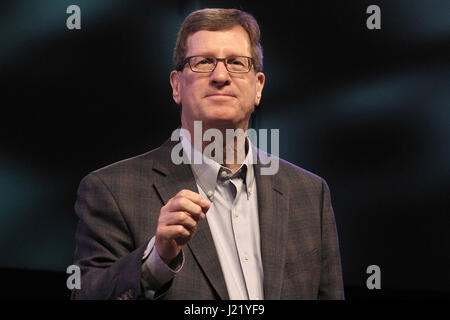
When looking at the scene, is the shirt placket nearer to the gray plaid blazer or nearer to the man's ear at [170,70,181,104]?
the gray plaid blazer

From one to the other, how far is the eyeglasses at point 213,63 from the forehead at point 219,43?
0.02 m

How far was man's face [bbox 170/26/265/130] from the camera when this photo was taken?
170 cm

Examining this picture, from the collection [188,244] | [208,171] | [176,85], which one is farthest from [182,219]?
[176,85]

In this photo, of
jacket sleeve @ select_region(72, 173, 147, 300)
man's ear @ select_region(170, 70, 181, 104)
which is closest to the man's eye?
man's ear @ select_region(170, 70, 181, 104)

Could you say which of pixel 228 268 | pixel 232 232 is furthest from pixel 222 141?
pixel 228 268

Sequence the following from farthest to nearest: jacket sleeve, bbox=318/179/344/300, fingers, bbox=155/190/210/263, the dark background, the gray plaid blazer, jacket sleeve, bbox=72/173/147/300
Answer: the dark background < jacket sleeve, bbox=318/179/344/300 < the gray plaid blazer < jacket sleeve, bbox=72/173/147/300 < fingers, bbox=155/190/210/263

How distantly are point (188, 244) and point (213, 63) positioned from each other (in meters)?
0.60

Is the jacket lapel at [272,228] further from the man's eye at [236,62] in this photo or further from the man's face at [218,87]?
the man's eye at [236,62]

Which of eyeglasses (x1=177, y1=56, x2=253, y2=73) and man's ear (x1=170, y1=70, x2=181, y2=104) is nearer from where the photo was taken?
eyeglasses (x1=177, y1=56, x2=253, y2=73)

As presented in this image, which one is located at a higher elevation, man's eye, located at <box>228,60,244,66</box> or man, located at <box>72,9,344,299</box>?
man's eye, located at <box>228,60,244,66</box>

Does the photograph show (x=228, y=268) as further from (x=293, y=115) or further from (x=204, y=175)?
(x=293, y=115)

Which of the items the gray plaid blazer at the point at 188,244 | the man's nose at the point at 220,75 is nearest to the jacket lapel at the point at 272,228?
the gray plaid blazer at the point at 188,244

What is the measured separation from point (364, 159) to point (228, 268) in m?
1.08

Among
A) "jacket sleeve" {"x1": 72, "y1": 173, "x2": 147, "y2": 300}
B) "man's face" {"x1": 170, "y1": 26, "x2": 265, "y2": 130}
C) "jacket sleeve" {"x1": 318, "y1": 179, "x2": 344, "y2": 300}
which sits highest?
"man's face" {"x1": 170, "y1": 26, "x2": 265, "y2": 130}
